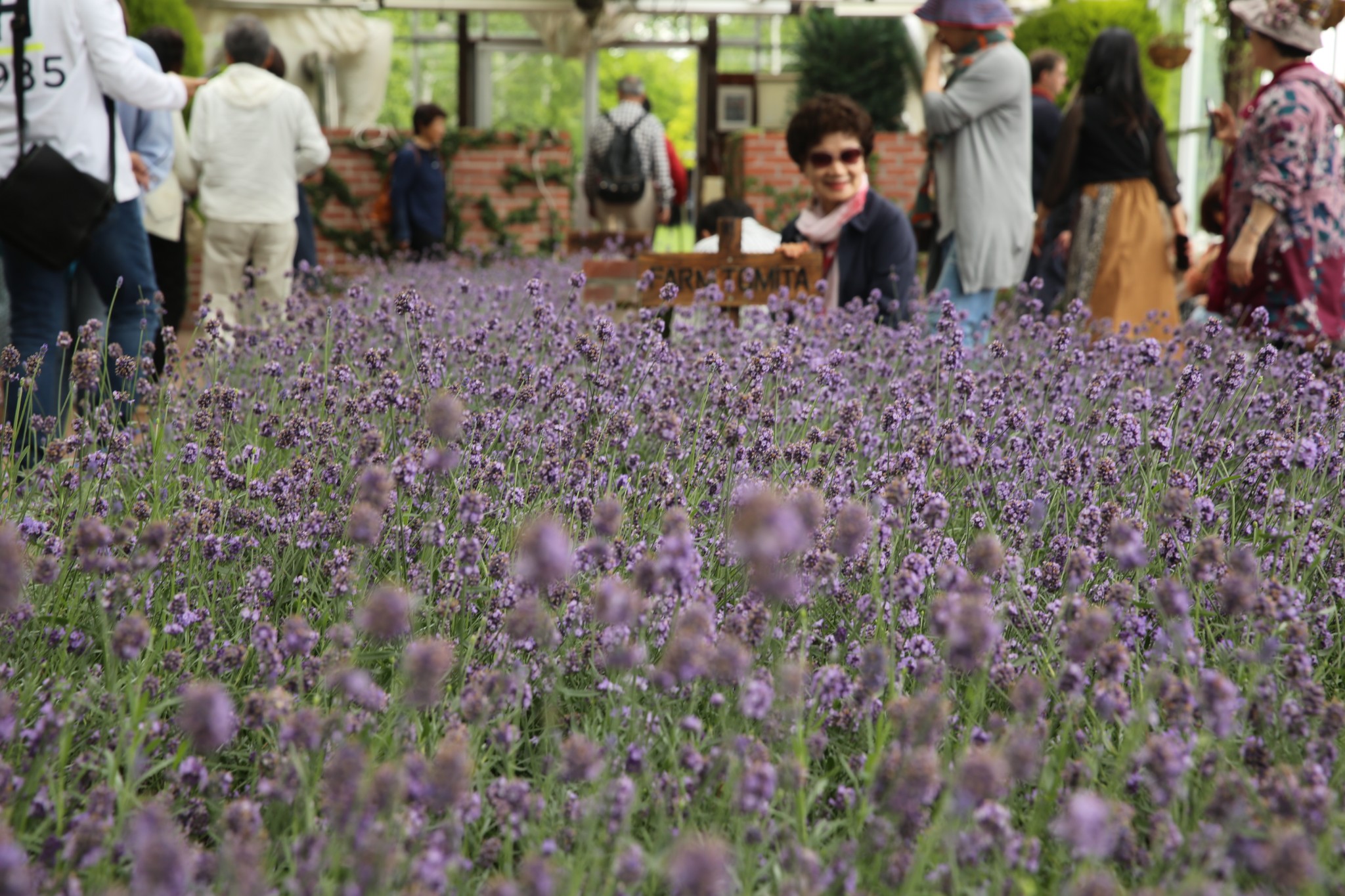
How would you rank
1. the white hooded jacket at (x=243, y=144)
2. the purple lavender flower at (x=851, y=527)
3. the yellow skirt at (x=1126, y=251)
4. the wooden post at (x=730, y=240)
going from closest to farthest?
1. the purple lavender flower at (x=851, y=527)
2. the wooden post at (x=730, y=240)
3. the yellow skirt at (x=1126, y=251)
4. the white hooded jacket at (x=243, y=144)

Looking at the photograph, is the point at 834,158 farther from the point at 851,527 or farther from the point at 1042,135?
the point at 851,527

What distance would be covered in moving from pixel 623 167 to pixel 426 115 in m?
1.74

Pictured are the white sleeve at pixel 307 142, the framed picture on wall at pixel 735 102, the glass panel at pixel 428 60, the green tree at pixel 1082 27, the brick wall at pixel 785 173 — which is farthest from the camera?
the glass panel at pixel 428 60

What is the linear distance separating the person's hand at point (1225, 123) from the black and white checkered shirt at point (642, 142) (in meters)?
5.27

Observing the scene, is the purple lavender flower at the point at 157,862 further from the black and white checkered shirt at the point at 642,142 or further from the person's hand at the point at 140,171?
the black and white checkered shirt at the point at 642,142

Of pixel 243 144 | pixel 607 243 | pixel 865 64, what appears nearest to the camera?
pixel 243 144

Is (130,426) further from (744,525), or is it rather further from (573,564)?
(744,525)

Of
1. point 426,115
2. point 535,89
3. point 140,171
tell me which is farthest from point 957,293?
point 535,89

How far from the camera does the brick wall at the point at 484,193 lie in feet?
35.9

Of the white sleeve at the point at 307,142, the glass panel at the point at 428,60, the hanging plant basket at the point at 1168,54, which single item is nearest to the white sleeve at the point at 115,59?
the white sleeve at the point at 307,142

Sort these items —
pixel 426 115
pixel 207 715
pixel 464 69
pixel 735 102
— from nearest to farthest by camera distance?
1. pixel 207 715
2. pixel 426 115
3. pixel 735 102
4. pixel 464 69

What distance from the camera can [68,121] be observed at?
3775 millimetres

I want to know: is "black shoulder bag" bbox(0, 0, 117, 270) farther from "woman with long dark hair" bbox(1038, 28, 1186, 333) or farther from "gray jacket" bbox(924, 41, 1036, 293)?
"woman with long dark hair" bbox(1038, 28, 1186, 333)

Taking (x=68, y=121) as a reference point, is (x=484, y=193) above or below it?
below
